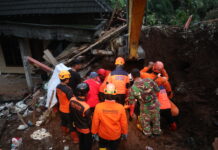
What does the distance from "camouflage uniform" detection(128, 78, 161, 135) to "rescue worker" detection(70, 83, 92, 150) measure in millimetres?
1275

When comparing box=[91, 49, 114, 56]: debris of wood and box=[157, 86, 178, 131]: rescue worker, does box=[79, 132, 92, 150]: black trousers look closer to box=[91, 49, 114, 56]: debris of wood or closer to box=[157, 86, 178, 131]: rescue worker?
box=[157, 86, 178, 131]: rescue worker

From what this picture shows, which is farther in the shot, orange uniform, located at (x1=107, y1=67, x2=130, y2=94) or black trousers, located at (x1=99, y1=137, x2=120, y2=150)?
orange uniform, located at (x1=107, y1=67, x2=130, y2=94)

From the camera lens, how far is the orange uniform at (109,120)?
2992 mm

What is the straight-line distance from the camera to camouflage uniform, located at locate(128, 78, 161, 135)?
3.84 m

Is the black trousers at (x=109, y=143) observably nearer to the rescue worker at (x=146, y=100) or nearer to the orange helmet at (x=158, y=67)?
the rescue worker at (x=146, y=100)

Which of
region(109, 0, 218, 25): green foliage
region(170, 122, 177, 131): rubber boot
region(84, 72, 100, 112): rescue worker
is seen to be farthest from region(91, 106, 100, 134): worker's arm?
region(109, 0, 218, 25): green foliage

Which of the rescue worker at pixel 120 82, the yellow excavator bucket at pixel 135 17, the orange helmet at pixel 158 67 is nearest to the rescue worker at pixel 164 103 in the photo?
the orange helmet at pixel 158 67

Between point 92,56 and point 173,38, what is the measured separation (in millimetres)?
3386

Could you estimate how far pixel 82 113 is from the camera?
3.19m

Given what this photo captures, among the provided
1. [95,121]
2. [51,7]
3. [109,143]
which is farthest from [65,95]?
[51,7]

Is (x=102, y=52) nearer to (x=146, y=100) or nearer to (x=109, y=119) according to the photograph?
(x=146, y=100)

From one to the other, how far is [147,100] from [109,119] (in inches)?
50.2

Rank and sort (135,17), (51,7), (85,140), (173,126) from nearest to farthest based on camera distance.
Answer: (135,17)
(85,140)
(173,126)
(51,7)

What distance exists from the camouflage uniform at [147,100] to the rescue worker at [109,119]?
3.18 ft
